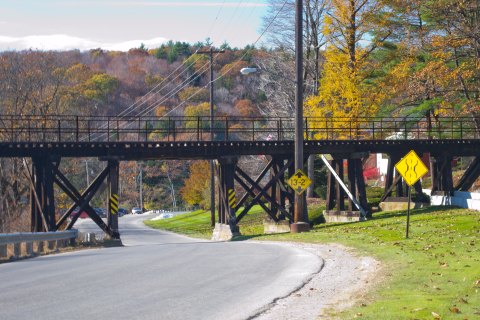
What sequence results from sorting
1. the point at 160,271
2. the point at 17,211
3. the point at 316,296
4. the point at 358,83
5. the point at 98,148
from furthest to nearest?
the point at 17,211
the point at 358,83
the point at 98,148
the point at 160,271
the point at 316,296

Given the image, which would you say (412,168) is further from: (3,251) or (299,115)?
(3,251)

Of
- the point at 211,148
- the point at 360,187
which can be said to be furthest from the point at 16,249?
the point at 360,187

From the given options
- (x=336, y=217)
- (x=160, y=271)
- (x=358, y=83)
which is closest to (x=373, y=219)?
(x=336, y=217)

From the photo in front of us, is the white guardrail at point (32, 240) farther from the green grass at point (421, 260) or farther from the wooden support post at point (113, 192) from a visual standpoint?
the green grass at point (421, 260)

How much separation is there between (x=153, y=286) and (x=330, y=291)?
3.12 meters

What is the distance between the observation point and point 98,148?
39.2 metres

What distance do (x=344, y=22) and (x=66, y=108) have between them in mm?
29827

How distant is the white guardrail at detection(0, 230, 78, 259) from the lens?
2505 centimetres

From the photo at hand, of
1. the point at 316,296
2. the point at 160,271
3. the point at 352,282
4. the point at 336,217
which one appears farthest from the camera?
the point at 336,217

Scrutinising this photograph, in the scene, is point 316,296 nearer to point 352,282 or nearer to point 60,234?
point 352,282

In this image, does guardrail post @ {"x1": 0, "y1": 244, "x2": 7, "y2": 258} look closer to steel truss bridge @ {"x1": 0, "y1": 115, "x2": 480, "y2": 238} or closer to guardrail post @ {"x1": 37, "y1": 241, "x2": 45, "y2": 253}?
guardrail post @ {"x1": 37, "y1": 241, "x2": 45, "y2": 253}

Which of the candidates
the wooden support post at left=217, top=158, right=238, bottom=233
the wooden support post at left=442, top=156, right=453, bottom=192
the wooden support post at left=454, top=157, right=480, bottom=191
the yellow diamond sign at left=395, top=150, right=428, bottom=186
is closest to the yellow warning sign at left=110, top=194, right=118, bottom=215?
the wooden support post at left=217, top=158, right=238, bottom=233

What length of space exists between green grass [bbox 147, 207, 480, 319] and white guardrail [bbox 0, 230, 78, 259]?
827 cm

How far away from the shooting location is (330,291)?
15.0 meters
